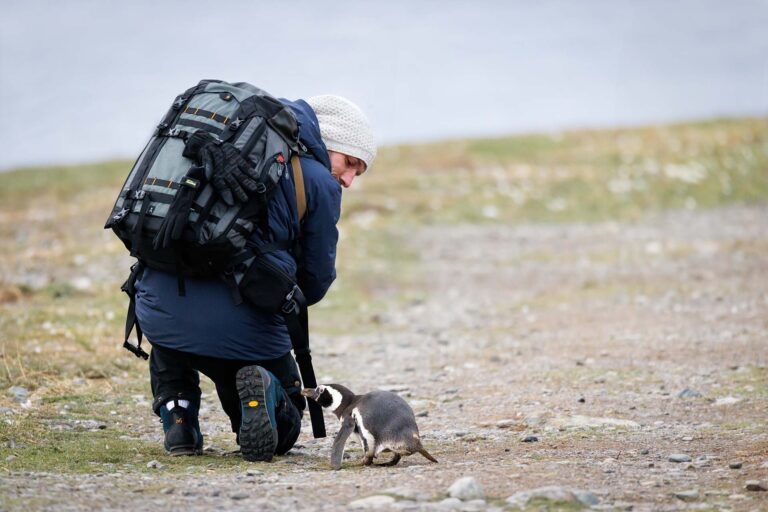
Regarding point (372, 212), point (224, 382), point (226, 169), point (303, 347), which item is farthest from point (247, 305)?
point (372, 212)

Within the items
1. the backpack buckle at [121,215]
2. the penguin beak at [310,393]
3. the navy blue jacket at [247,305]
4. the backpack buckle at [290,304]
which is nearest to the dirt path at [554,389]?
the penguin beak at [310,393]

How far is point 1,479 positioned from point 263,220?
1.88 m

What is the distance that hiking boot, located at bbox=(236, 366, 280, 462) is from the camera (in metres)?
5.62

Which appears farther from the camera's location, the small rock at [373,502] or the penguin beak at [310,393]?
the penguin beak at [310,393]

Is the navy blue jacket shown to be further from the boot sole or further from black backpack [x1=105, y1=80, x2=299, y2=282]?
the boot sole

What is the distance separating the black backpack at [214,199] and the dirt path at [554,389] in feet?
3.53

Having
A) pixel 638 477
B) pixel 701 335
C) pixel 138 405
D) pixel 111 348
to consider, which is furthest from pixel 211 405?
pixel 701 335

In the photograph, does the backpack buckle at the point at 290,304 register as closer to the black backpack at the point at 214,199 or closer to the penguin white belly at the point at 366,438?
the black backpack at the point at 214,199

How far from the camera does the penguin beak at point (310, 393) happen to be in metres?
6.07

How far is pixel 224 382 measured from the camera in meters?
5.96

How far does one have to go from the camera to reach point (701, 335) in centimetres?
1051

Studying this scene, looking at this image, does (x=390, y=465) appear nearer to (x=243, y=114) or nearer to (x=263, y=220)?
(x=263, y=220)

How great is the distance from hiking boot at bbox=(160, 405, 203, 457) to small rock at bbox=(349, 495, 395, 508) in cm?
175

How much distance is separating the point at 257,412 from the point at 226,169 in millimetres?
1386
